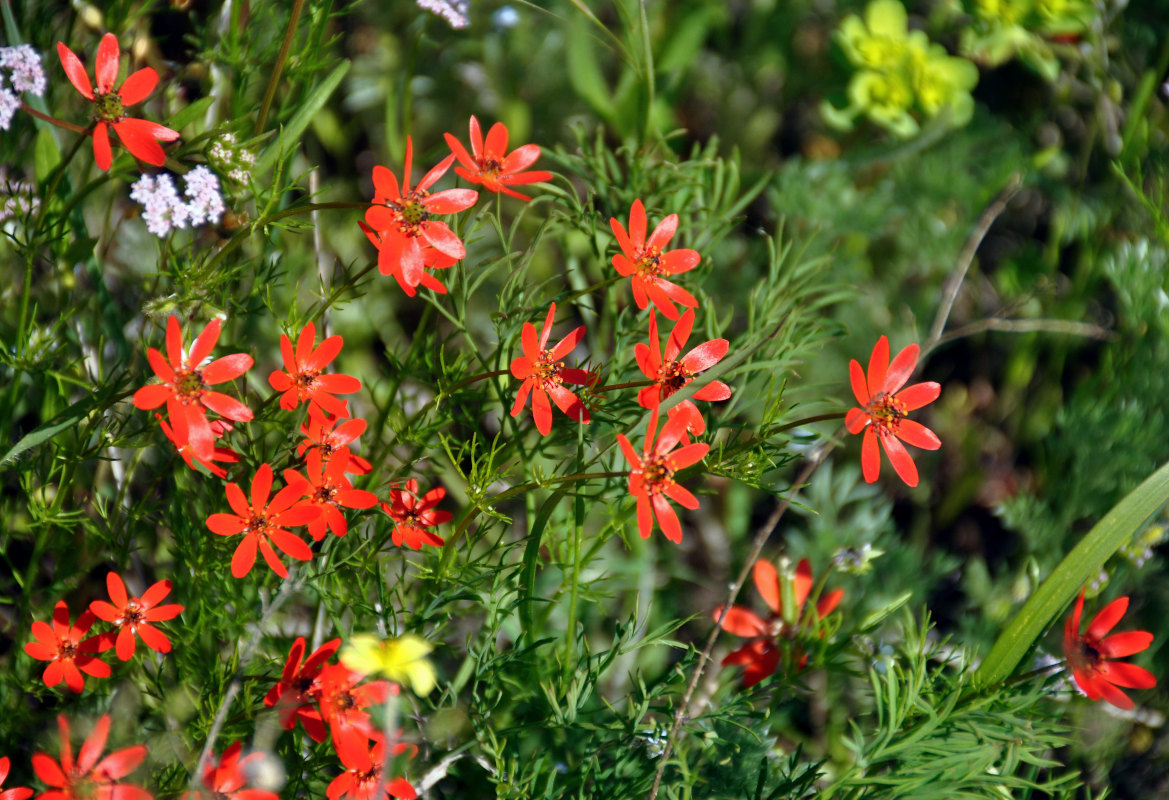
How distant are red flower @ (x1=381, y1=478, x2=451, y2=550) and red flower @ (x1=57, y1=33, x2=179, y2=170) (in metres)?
0.47

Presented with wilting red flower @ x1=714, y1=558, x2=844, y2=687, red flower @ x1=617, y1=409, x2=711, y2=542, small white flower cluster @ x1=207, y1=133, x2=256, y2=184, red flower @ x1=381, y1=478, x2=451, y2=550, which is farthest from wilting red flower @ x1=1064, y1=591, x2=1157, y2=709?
small white flower cluster @ x1=207, y1=133, x2=256, y2=184

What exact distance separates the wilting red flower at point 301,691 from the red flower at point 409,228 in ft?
1.53

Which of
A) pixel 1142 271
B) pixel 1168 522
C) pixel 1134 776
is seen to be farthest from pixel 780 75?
pixel 1134 776

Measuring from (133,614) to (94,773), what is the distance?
18 cm

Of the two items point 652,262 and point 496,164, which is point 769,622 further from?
point 496,164

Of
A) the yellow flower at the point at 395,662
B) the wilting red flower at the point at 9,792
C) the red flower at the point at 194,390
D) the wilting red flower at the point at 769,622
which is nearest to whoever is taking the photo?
the yellow flower at the point at 395,662

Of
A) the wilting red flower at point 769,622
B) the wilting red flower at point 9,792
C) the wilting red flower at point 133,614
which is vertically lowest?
the wilting red flower at point 769,622

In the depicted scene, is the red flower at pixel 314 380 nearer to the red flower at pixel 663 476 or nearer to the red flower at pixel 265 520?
the red flower at pixel 265 520

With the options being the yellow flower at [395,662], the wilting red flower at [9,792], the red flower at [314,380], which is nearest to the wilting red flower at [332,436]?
the red flower at [314,380]

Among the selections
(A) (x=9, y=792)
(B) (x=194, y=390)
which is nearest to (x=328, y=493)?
(B) (x=194, y=390)

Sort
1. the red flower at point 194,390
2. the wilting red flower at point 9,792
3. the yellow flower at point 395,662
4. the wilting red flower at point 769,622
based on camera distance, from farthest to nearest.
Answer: the wilting red flower at point 769,622
the wilting red flower at point 9,792
the red flower at point 194,390
the yellow flower at point 395,662

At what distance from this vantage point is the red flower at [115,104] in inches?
37.9

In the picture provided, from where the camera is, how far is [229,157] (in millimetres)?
1092

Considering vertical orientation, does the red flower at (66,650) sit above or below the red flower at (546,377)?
below
